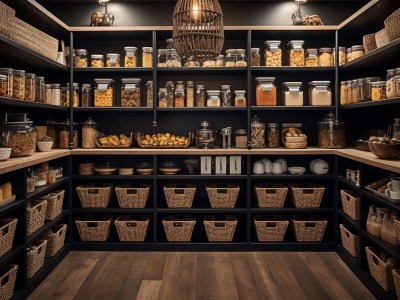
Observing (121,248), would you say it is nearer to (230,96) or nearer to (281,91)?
(230,96)

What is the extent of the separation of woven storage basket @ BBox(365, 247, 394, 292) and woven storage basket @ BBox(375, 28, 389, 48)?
1544 mm

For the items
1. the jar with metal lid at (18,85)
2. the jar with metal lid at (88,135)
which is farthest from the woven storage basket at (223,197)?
the jar with metal lid at (18,85)

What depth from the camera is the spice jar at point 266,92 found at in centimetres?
418

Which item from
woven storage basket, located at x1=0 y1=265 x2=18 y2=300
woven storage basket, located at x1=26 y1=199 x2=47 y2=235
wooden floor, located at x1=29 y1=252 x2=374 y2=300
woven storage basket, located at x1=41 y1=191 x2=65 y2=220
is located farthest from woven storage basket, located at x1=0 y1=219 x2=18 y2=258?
woven storage basket, located at x1=41 y1=191 x2=65 y2=220

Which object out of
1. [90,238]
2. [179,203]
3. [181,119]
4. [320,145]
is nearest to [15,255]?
[90,238]

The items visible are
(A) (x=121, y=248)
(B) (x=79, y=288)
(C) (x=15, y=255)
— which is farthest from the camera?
(A) (x=121, y=248)

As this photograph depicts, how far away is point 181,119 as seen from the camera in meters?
4.54

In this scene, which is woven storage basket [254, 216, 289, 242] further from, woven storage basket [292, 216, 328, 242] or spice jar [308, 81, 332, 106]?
spice jar [308, 81, 332, 106]

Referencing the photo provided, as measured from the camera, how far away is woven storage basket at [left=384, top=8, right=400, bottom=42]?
2.81 m

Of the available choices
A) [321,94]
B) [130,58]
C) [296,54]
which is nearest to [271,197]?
[321,94]

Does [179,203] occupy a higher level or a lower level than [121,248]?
higher

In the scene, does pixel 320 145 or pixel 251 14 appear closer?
pixel 320 145

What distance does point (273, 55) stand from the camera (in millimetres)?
4180

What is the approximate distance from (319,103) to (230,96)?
89cm
